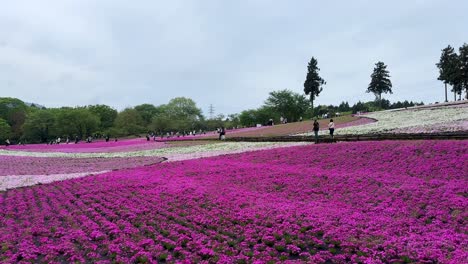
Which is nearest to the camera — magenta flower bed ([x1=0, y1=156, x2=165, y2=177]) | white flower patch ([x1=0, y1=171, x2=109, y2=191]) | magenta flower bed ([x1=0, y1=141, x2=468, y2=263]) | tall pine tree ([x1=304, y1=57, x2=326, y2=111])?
magenta flower bed ([x1=0, y1=141, x2=468, y2=263])

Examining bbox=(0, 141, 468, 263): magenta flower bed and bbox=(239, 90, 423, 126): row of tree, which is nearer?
bbox=(0, 141, 468, 263): magenta flower bed

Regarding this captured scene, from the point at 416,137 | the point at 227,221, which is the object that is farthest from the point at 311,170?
the point at 416,137

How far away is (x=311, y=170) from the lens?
1959cm

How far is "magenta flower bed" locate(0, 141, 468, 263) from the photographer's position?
9641 mm

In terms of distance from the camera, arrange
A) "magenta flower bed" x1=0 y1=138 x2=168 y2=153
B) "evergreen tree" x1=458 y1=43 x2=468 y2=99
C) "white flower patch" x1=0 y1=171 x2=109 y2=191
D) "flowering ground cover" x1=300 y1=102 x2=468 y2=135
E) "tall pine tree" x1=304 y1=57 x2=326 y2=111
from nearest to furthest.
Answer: "white flower patch" x1=0 y1=171 x2=109 y2=191, "flowering ground cover" x1=300 y1=102 x2=468 y2=135, "magenta flower bed" x1=0 y1=138 x2=168 y2=153, "evergreen tree" x1=458 y1=43 x2=468 y2=99, "tall pine tree" x1=304 y1=57 x2=326 y2=111

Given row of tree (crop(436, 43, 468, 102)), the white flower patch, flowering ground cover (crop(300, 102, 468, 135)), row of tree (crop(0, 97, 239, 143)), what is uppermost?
row of tree (crop(436, 43, 468, 102))

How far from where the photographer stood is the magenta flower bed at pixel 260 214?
31.6 feet

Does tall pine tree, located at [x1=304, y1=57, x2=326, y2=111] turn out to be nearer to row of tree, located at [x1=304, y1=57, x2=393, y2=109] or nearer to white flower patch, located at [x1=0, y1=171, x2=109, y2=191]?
row of tree, located at [x1=304, y1=57, x2=393, y2=109]

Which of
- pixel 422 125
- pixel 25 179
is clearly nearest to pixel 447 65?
pixel 422 125

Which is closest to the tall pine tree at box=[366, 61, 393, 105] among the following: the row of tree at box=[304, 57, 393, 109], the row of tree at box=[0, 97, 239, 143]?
the row of tree at box=[304, 57, 393, 109]

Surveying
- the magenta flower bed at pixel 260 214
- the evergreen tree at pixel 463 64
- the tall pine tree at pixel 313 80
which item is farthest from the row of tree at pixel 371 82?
the magenta flower bed at pixel 260 214

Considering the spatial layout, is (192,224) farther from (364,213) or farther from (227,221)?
(364,213)

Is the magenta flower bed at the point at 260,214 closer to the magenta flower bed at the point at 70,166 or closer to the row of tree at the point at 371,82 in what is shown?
the magenta flower bed at the point at 70,166

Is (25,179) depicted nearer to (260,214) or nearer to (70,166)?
(70,166)
